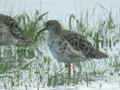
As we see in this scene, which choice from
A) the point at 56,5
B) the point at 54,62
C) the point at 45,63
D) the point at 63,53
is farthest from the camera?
the point at 56,5

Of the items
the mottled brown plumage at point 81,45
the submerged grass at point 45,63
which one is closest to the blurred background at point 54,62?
the submerged grass at point 45,63

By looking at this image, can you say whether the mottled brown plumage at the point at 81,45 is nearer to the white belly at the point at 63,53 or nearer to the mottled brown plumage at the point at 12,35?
the white belly at the point at 63,53

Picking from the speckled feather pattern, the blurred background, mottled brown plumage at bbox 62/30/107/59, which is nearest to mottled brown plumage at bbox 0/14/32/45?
the blurred background

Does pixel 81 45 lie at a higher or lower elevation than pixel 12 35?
lower

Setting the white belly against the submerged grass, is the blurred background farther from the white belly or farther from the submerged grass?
the white belly

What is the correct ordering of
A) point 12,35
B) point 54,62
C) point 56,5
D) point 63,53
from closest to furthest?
point 63,53 < point 54,62 < point 12,35 < point 56,5

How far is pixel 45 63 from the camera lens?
8219mm

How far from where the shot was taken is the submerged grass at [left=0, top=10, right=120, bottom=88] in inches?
279

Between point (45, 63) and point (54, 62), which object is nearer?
point (45, 63)

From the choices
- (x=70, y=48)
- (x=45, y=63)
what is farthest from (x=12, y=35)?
(x=70, y=48)

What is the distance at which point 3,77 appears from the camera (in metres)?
7.20

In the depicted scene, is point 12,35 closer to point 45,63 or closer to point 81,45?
point 45,63

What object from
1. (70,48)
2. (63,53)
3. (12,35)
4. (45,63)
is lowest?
(45,63)

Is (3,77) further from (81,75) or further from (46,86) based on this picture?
(81,75)
